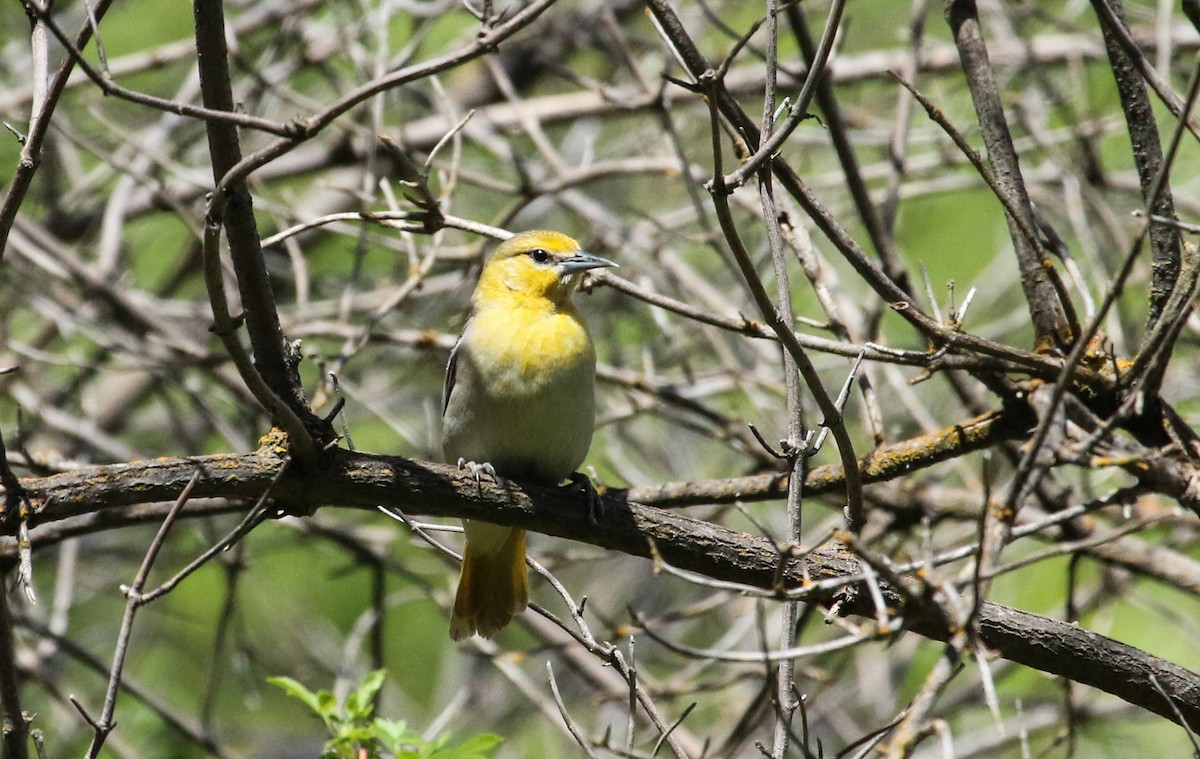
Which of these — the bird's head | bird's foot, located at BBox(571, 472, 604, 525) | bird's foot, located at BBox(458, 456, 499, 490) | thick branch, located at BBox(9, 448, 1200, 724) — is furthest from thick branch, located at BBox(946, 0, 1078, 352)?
bird's foot, located at BBox(458, 456, 499, 490)

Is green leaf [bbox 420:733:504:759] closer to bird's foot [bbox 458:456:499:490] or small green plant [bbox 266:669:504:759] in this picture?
small green plant [bbox 266:669:504:759]

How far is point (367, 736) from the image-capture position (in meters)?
2.98

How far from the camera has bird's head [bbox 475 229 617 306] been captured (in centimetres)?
462

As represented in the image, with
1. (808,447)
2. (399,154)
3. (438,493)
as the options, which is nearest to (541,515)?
(438,493)

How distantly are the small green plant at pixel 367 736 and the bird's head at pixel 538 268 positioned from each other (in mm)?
1834

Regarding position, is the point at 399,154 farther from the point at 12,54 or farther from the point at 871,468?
the point at 12,54

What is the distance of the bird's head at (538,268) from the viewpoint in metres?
4.62

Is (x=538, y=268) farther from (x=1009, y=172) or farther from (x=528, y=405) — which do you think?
(x=1009, y=172)

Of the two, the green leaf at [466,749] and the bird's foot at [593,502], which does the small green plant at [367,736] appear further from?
the bird's foot at [593,502]

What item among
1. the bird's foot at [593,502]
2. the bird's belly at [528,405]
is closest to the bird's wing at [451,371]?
the bird's belly at [528,405]

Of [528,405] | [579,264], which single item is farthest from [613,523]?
[579,264]

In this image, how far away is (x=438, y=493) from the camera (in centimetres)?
318

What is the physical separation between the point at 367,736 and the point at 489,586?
153 centimetres

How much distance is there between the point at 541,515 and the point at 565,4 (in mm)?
Answer: 5009
